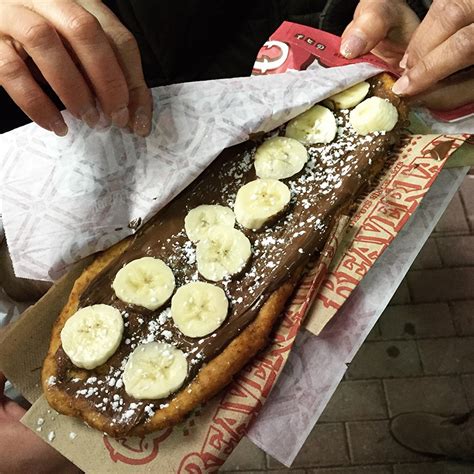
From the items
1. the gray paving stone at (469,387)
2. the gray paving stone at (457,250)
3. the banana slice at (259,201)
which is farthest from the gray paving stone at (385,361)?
the banana slice at (259,201)

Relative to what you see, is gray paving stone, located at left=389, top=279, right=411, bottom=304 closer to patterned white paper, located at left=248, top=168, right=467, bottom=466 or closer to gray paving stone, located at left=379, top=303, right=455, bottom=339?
gray paving stone, located at left=379, top=303, right=455, bottom=339

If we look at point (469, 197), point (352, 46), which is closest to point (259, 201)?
point (352, 46)

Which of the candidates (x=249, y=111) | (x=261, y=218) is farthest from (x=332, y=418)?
(x=249, y=111)

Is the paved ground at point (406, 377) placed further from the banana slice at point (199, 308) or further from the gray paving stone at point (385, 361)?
the banana slice at point (199, 308)

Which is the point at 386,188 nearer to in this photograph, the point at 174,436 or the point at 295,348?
the point at 295,348

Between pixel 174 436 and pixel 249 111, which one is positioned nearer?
pixel 174 436

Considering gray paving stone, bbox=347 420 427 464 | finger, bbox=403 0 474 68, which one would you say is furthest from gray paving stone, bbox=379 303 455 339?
finger, bbox=403 0 474 68

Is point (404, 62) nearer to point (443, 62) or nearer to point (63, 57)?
point (443, 62)
